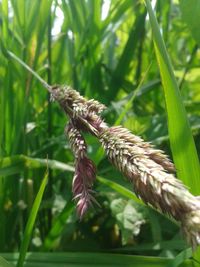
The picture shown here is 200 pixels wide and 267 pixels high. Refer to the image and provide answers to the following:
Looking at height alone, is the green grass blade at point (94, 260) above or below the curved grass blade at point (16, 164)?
below

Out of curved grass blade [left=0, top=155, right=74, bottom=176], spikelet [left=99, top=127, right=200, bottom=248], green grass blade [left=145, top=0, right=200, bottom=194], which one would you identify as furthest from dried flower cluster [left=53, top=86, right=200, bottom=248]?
curved grass blade [left=0, top=155, right=74, bottom=176]

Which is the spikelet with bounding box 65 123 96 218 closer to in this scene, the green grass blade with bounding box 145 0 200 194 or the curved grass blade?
the green grass blade with bounding box 145 0 200 194

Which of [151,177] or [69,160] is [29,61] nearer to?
[69,160]

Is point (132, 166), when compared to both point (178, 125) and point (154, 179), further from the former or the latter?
point (178, 125)

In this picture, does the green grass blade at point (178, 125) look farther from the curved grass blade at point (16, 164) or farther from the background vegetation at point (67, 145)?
the curved grass blade at point (16, 164)

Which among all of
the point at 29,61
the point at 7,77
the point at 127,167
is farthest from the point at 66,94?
the point at 29,61

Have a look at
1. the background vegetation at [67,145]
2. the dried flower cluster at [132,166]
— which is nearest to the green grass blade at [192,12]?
the background vegetation at [67,145]

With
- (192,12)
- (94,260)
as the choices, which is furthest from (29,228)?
(192,12)
